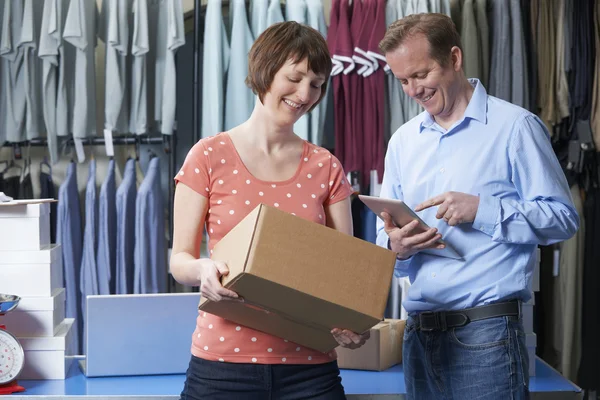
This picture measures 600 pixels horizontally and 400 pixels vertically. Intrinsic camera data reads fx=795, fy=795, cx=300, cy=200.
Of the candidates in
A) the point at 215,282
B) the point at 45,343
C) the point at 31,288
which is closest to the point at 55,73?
the point at 31,288

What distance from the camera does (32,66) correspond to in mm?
3727

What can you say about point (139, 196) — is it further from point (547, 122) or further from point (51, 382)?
point (547, 122)

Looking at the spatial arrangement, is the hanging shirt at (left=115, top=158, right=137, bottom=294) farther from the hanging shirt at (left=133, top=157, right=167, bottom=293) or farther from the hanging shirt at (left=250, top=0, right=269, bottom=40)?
the hanging shirt at (left=250, top=0, right=269, bottom=40)

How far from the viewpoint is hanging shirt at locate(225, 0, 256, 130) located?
3689mm

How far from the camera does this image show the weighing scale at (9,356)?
83.9 inches

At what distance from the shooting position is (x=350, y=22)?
12.3 ft

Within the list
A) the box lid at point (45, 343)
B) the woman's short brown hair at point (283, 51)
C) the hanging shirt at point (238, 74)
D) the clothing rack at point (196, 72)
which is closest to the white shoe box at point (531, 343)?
the woman's short brown hair at point (283, 51)

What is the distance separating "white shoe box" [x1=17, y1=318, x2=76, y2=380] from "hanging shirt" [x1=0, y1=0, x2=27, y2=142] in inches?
67.8

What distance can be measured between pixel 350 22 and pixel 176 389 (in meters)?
2.16

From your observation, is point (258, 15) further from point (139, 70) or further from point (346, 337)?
point (346, 337)

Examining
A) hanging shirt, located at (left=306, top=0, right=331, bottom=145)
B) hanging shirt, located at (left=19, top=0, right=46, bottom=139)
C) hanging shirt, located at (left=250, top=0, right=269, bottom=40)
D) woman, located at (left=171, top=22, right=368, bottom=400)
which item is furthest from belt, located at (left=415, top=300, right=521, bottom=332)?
hanging shirt, located at (left=19, top=0, right=46, bottom=139)

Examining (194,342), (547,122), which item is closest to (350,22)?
(547,122)

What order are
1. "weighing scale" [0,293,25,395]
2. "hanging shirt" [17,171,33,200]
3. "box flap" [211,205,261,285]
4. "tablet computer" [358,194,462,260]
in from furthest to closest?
"hanging shirt" [17,171,33,200] < "weighing scale" [0,293,25,395] < "tablet computer" [358,194,462,260] < "box flap" [211,205,261,285]

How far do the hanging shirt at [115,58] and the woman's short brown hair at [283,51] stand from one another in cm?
215
